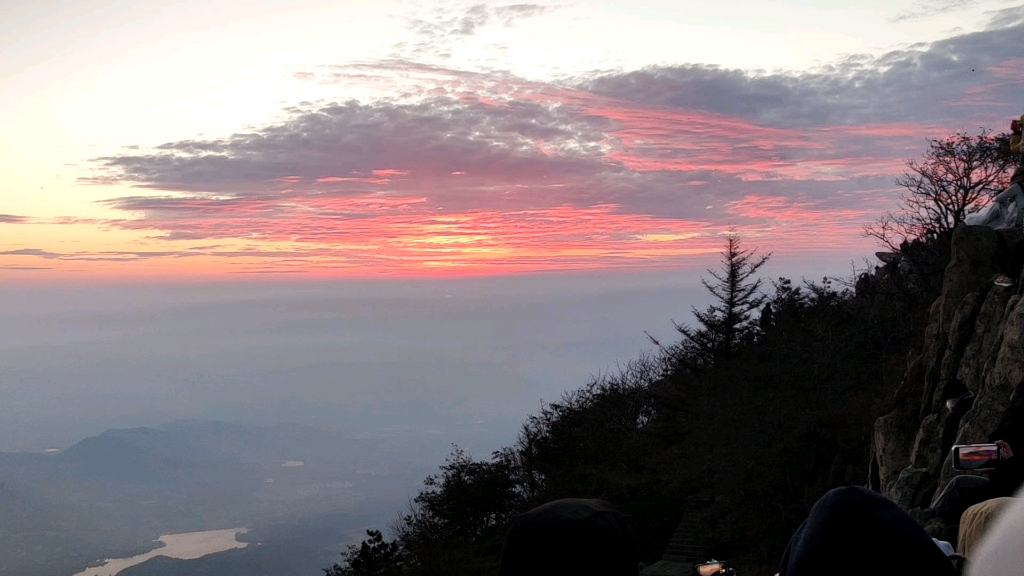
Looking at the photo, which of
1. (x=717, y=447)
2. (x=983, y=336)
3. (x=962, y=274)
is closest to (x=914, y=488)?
(x=983, y=336)

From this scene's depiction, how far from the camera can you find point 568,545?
2.75 metres

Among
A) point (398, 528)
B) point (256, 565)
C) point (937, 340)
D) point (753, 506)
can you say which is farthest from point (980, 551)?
point (256, 565)

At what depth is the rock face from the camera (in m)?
11.7

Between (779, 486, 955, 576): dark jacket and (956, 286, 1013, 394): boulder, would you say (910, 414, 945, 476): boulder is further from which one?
(779, 486, 955, 576): dark jacket

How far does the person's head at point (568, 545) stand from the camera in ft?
9.00

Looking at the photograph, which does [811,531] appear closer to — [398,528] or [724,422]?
[724,422]

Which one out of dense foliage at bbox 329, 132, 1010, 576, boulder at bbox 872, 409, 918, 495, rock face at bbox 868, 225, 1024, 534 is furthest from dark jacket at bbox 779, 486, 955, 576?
dense foliage at bbox 329, 132, 1010, 576

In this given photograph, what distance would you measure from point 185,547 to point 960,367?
518 feet

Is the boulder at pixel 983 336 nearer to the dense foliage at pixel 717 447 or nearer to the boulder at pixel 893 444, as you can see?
the boulder at pixel 893 444

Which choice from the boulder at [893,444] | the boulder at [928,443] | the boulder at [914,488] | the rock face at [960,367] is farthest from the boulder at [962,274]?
the boulder at [914,488]

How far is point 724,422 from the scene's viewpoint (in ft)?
95.9

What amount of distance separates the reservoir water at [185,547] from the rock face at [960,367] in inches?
5126

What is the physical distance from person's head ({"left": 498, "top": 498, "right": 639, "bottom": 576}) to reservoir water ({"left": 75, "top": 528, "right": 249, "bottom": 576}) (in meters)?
138

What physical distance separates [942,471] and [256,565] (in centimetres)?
12521
